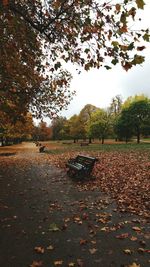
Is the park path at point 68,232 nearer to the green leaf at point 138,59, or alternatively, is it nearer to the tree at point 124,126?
the green leaf at point 138,59

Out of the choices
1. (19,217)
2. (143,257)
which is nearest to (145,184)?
(19,217)

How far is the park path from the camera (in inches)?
209

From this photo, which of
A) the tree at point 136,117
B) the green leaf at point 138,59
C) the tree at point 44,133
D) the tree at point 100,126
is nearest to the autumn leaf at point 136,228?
the green leaf at point 138,59

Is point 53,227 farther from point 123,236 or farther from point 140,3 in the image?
point 140,3

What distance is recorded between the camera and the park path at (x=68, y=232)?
5.31m

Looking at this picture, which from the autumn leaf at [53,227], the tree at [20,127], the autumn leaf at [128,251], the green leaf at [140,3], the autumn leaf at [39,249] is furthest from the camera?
the tree at [20,127]

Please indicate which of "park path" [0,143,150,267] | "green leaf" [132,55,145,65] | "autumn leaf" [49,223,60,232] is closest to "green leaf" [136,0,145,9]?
"green leaf" [132,55,145,65]

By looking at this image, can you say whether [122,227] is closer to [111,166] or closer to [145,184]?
[145,184]

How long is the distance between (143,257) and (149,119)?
47.2m

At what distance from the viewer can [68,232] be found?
670 centimetres

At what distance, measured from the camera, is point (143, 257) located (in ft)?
17.5

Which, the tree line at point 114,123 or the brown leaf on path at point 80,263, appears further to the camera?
the tree line at point 114,123

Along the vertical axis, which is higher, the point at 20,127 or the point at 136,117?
the point at 136,117

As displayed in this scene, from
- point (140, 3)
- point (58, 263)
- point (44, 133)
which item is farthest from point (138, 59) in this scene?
point (44, 133)
